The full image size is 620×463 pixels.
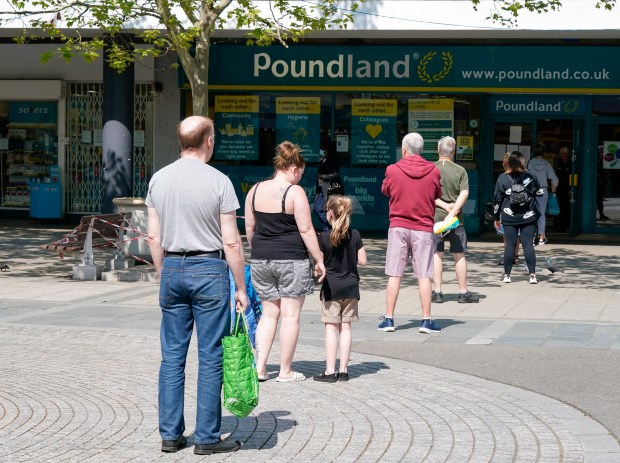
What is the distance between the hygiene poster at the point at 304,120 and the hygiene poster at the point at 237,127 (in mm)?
540

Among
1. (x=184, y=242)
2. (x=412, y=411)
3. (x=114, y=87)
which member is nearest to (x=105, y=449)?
(x=184, y=242)

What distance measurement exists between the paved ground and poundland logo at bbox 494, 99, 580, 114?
8439 mm

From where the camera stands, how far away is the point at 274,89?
69.6 ft

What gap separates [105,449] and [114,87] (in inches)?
547

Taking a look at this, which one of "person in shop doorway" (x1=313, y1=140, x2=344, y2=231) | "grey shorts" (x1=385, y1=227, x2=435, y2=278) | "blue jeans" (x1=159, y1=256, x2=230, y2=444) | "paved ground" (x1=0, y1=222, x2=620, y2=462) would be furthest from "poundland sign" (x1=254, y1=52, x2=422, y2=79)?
"blue jeans" (x1=159, y1=256, x2=230, y2=444)

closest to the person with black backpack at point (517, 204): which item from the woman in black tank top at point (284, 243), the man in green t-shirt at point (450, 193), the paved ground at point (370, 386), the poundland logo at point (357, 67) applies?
the paved ground at point (370, 386)

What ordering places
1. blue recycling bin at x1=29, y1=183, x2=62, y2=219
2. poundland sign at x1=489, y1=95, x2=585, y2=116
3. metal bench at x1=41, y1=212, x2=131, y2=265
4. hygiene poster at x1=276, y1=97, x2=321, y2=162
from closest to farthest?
metal bench at x1=41, y1=212, x2=131, y2=265 < poundland sign at x1=489, y1=95, x2=585, y2=116 < hygiene poster at x1=276, y1=97, x2=321, y2=162 < blue recycling bin at x1=29, y1=183, x2=62, y2=219

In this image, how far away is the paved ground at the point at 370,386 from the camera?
5.97m

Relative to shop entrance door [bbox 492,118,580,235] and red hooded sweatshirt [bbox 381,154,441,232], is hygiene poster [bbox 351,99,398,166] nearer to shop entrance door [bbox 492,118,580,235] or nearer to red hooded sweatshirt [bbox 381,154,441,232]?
shop entrance door [bbox 492,118,580,235]

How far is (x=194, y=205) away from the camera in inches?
226

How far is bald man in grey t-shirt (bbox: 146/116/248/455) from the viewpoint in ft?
18.8

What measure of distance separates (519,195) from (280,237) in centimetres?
624

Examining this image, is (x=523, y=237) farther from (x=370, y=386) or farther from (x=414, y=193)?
(x=370, y=386)

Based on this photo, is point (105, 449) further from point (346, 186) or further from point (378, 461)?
point (346, 186)
